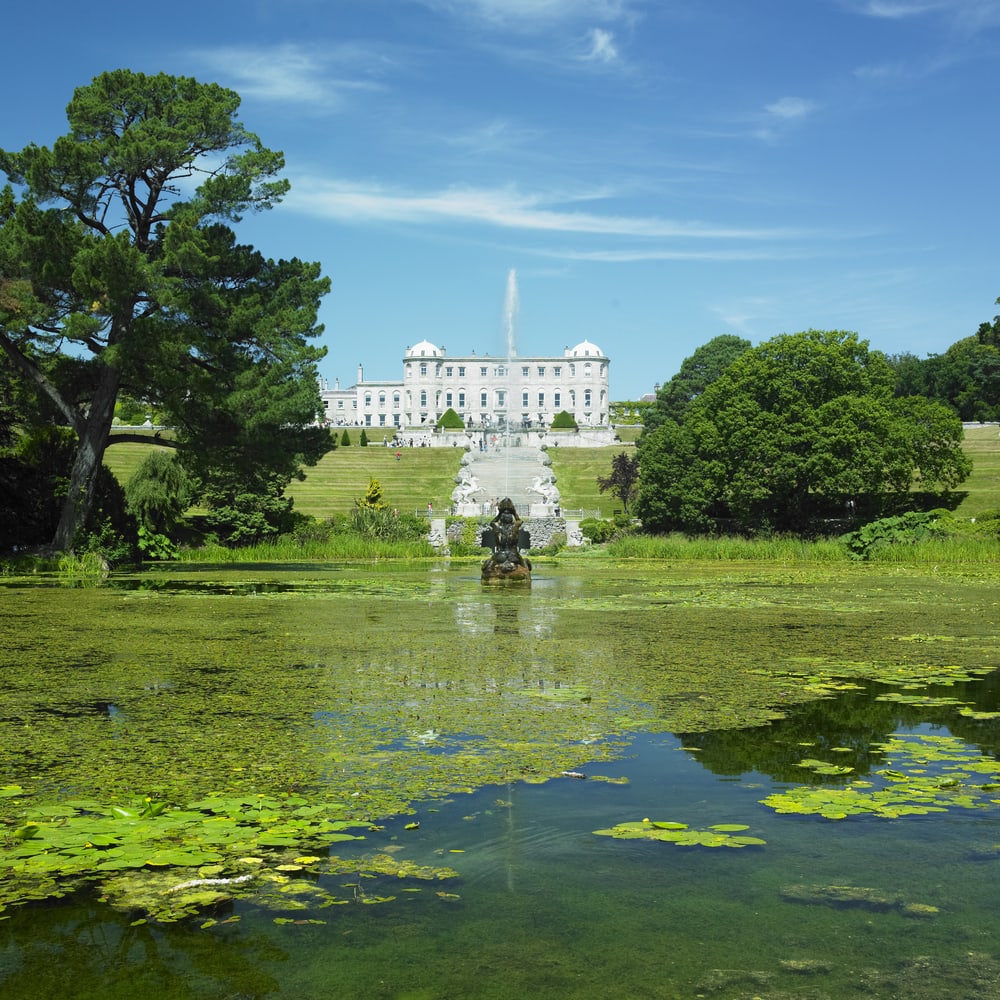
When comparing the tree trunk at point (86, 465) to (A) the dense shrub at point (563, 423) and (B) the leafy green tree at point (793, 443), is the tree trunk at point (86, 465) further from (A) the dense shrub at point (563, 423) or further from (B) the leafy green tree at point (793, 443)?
(A) the dense shrub at point (563, 423)

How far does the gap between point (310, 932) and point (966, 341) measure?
93829 millimetres

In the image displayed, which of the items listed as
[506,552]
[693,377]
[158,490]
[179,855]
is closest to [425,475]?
[693,377]

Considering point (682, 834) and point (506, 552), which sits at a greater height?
point (506, 552)

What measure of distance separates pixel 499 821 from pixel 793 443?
3362 centimetres

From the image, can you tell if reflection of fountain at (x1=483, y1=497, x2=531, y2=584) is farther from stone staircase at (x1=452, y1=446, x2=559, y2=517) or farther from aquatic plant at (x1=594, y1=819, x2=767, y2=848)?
stone staircase at (x1=452, y1=446, x2=559, y2=517)

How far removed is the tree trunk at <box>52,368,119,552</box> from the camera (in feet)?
77.5

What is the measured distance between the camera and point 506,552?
19.5m

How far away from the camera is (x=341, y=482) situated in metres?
60.8

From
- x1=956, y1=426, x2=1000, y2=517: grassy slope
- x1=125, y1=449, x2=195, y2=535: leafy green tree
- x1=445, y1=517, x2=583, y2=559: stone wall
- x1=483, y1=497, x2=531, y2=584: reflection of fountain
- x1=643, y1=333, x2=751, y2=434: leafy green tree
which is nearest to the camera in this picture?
x1=483, y1=497, x2=531, y2=584: reflection of fountain

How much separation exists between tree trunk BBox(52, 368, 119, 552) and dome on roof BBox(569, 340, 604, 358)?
114279 millimetres

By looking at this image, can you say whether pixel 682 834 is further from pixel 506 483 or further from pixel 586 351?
pixel 586 351

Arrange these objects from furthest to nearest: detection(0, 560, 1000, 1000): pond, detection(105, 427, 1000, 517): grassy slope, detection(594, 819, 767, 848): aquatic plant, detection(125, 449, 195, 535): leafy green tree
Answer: detection(105, 427, 1000, 517): grassy slope
detection(125, 449, 195, 535): leafy green tree
detection(594, 819, 767, 848): aquatic plant
detection(0, 560, 1000, 1000): pond

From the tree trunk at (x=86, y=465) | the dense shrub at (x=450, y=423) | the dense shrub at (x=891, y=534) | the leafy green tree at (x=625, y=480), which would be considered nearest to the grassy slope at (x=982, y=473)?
the dense shrub at (x=891, y=534)

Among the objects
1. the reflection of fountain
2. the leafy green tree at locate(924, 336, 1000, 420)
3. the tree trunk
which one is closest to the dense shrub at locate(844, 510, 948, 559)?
the reflection of fountain
